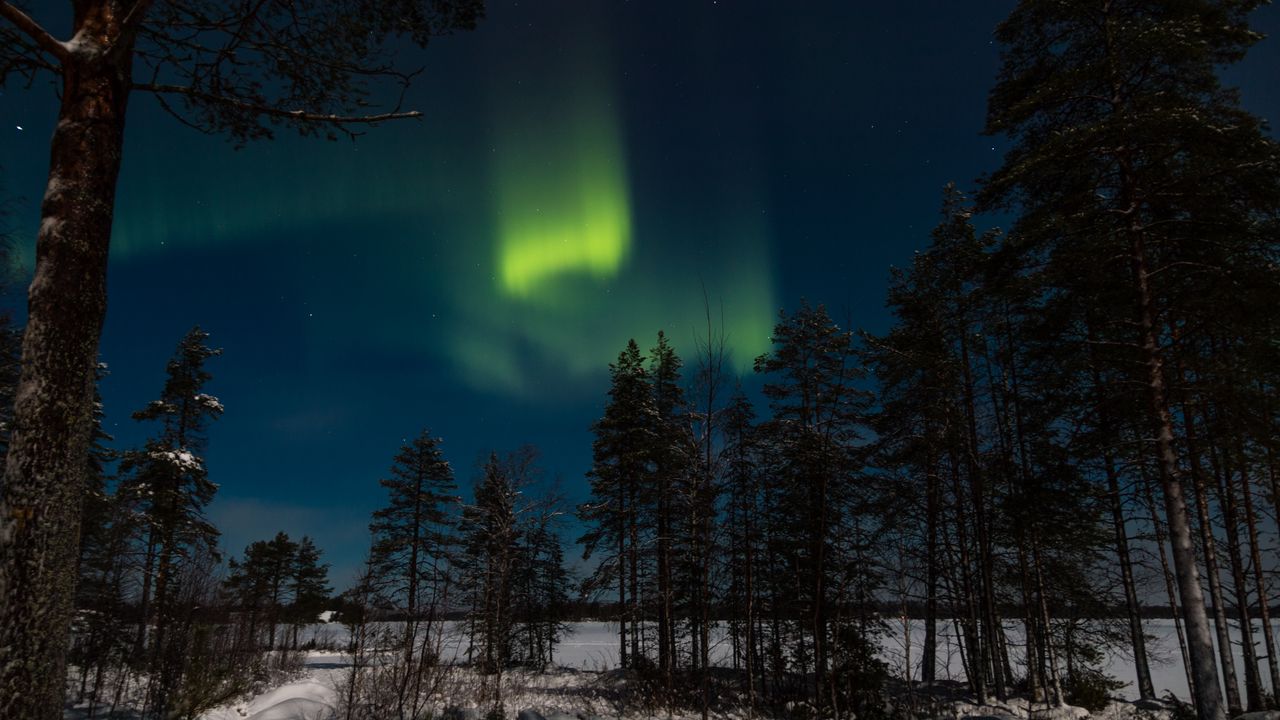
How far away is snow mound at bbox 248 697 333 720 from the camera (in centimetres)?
1426

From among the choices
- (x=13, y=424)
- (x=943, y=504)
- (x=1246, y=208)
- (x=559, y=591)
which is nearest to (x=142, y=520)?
(x=13, y=424)

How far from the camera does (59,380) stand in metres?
3.39

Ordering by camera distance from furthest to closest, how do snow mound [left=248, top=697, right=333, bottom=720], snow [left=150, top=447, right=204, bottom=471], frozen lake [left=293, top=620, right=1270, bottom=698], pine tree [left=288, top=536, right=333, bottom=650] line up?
pine tree [left=288, top=536, right=333, bottom=650], snow [left=150, top=447, right=204, bottom=471], frozen lake [left=293, top=620, right=1270, bottom=698], snow mound [left=248, top=697, right=333, bottom=720]

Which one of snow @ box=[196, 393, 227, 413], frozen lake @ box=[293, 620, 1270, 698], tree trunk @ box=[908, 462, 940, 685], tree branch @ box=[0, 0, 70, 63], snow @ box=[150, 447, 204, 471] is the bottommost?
frozen lake @ box=[293, 620, 1270, 698]

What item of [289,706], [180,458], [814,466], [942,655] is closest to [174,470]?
[180,458]

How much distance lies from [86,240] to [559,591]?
34718 mm

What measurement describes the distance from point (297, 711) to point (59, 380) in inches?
615

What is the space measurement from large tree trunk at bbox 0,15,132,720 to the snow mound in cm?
1419

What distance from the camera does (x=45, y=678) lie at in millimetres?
3129

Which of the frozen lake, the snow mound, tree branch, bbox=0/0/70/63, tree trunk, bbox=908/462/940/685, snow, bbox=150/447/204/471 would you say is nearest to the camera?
tree branch, bbox=0/0/70/63

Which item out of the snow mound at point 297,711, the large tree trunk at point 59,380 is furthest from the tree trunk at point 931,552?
the large tree trunk at point 59,380

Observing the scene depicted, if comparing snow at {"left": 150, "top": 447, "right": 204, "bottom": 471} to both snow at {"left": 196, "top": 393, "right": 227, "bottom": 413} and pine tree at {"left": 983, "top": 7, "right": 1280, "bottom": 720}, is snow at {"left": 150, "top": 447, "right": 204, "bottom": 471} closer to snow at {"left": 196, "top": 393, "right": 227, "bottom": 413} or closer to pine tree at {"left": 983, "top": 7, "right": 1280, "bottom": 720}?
snow at {"left": 196, "top": 393, "right": 227, "bottom": 413}

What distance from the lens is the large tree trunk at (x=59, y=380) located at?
3.09 m

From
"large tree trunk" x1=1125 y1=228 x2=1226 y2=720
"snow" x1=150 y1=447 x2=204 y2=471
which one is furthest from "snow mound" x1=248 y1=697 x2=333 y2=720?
"large tree trunk" x1=1125 y1=228 x2=1226 y2=720
